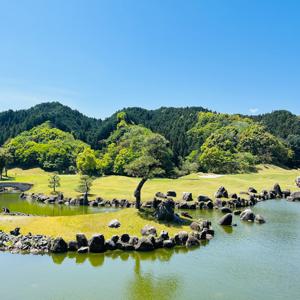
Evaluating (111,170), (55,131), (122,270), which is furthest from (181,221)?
(55,131)

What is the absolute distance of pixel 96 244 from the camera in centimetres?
3441

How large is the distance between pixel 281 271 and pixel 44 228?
2405cm

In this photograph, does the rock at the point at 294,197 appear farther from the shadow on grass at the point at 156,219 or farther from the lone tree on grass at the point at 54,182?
the lone tree on grass at the point at 54,182

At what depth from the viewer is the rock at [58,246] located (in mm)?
34031

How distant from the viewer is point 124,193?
70.8 metres

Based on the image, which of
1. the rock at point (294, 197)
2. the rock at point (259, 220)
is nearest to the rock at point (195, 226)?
the rock at point (259, 220)

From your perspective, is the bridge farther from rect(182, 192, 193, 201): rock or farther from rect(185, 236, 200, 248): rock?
rect(185, 236, 200, 248): rock

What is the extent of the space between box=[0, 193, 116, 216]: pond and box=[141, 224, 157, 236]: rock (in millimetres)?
21067

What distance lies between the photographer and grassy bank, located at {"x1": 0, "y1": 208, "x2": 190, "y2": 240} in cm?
3884

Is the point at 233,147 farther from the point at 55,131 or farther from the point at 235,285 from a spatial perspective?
the point at 235,285

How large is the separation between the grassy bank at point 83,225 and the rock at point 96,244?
3178 mm

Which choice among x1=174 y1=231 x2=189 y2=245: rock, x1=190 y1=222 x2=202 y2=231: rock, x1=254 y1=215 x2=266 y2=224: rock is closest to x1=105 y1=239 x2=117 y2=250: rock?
x1=174 y1=231 x2=189 y2=245: rock

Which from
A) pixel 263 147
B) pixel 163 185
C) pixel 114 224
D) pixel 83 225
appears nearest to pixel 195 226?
pixel 114 224

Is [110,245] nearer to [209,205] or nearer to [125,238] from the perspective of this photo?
[125,238]
